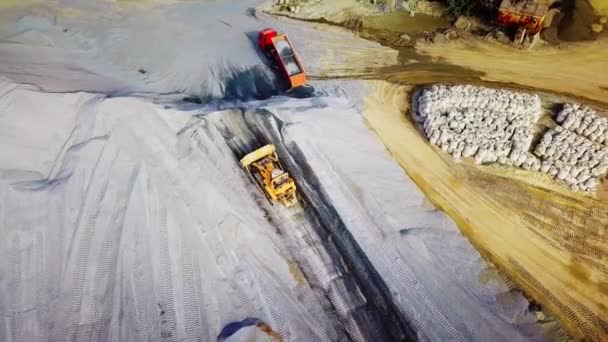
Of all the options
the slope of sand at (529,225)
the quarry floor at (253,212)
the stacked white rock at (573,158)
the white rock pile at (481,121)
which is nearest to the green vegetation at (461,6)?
the quarry floor at (253,212)

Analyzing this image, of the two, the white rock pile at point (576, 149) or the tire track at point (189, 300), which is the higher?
the white rock pile at point (576, 149)

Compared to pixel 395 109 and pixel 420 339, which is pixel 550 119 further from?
pixel 420 339

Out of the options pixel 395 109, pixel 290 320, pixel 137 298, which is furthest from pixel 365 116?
pixel 137 298

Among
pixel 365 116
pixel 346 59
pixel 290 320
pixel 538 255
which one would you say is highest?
pixel 346 59

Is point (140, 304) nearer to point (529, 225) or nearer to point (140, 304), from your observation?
point (140, 304)

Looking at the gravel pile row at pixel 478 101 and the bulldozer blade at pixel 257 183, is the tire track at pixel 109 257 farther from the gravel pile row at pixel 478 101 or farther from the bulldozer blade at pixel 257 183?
the gravel pile row at pixel 478 101

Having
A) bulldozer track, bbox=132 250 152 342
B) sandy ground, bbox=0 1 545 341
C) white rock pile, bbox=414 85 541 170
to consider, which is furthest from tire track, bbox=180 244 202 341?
white rock pile, bbox=414 85 541 170
